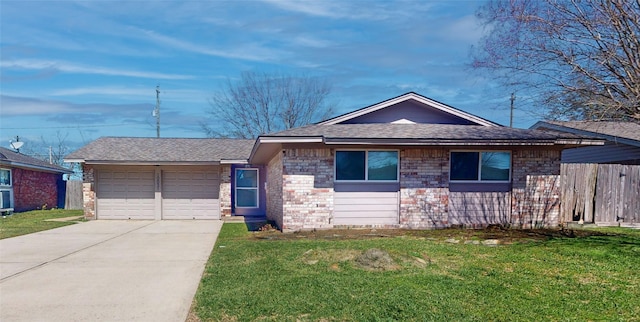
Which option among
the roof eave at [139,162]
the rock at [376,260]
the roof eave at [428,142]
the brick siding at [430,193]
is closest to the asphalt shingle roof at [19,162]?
the roof eave at [139,162]

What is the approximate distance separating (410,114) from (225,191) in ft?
25.7

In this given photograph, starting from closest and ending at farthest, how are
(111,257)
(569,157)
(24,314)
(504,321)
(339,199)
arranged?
(504,321), (24,314), (111,257), (339,199), (569,157)

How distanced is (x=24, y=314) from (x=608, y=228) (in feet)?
44.3

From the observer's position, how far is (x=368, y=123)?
43.5 ft

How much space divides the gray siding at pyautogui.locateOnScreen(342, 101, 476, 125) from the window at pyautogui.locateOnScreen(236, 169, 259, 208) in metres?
6.03

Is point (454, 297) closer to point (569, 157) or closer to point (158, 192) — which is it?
point (158, 192)

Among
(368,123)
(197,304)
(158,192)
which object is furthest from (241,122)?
(197,304)

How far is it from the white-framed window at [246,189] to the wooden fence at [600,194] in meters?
11.0

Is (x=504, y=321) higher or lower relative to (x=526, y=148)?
lower

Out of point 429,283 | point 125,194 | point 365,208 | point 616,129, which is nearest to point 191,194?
point 125,194

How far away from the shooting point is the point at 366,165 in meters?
11.6

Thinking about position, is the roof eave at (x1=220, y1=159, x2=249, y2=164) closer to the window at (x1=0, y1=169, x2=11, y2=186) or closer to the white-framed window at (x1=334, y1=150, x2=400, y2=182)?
the white-framed window at (x1=334, y1=150, x2=400, y2=182)

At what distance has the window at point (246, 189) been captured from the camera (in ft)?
56.6

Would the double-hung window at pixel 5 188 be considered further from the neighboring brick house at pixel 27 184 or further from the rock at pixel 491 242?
the rock at pixel 491 242
